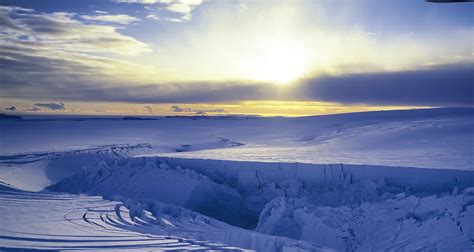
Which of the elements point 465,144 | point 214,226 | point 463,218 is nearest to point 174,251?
point 214,226

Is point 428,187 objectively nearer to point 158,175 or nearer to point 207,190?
point 207,190

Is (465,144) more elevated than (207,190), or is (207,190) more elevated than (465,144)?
(465,144)

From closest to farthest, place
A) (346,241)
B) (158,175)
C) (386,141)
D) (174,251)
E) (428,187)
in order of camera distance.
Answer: (174,251), (346,241), (428,187), (158,175), (386,141)

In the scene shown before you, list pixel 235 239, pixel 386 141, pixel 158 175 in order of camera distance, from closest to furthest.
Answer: pixel 235 239, pixel 158 175, pixel 386 141

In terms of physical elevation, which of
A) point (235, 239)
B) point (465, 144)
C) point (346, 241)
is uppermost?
point (465, 144)

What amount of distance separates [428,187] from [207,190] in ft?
14.2

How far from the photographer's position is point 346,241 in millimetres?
6074

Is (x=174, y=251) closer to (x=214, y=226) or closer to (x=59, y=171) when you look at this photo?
(x=214, y=226)

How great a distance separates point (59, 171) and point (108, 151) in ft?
8.17

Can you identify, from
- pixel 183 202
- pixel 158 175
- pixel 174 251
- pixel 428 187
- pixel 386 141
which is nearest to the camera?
pixel 174 251

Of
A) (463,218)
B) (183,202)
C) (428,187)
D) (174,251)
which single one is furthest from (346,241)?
(183,202)

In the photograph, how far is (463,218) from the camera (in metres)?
5.66

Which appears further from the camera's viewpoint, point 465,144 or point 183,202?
point 465,144

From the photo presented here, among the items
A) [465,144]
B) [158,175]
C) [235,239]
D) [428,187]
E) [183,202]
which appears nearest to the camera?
[235,239]
